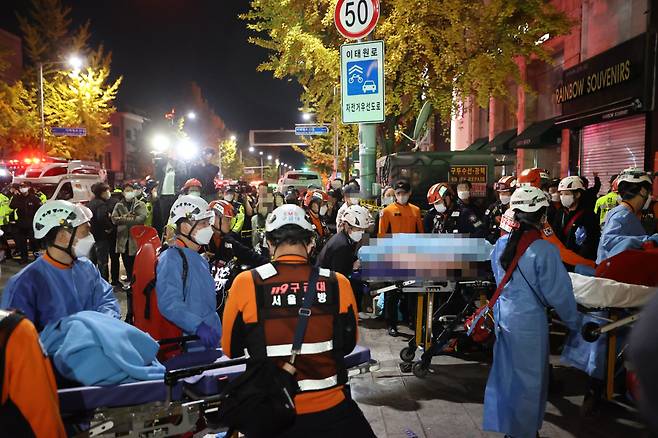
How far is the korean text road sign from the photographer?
9.29m

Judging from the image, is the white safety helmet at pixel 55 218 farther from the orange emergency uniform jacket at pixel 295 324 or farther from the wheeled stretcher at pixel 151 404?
the orange emergency uniform jacket at pixel 295 324

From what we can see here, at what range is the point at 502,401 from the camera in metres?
4.58

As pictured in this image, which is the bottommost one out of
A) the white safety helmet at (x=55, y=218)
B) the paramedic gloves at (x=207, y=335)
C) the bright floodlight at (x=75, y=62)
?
the paramedic gloves at (x=207, y=335)

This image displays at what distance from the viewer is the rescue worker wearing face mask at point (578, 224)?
8094 mm

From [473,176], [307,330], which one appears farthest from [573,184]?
[473,176]

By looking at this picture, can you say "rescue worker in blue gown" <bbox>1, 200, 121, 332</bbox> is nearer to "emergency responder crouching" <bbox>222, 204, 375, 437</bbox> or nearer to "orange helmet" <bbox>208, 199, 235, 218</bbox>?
"emergency responder crouching" <bbox>222, 204, 375, 437</bbox>

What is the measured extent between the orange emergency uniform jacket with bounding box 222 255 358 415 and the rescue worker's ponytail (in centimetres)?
199

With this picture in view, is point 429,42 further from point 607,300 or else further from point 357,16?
point 607,300

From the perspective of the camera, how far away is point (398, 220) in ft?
32.0

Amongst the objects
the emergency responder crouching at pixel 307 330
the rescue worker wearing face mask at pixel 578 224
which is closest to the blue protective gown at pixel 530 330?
the emergency responder crouching at pixel 307 330

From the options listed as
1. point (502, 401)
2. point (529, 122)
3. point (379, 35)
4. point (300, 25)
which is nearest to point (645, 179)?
point (502, 401)

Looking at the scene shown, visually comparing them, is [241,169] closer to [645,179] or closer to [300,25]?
[300,25]

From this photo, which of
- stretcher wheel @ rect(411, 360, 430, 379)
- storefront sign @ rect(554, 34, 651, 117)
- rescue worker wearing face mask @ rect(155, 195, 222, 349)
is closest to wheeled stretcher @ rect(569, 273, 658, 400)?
stretcher wheel @ rect(411, 360, 430, 379)

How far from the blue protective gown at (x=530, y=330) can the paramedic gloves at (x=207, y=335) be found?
2388 mm
